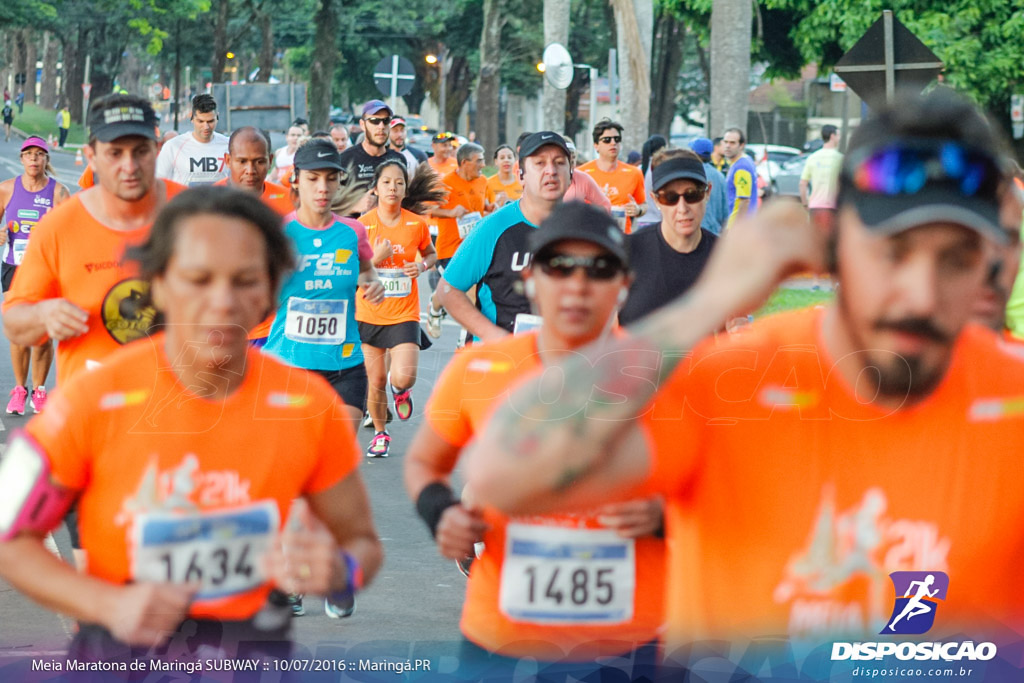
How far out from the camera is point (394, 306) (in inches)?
391

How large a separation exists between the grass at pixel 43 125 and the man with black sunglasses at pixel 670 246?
53272mm

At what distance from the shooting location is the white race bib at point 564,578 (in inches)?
133

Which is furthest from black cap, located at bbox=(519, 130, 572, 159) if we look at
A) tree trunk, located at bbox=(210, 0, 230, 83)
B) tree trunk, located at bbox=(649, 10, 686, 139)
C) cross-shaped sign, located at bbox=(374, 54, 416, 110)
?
tree trunk, located at bbox=(210, 0, 230, 83)

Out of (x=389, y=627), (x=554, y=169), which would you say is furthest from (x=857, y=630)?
(x=554, y=169)

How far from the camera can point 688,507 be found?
2.19 meters

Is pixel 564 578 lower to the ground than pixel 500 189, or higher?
lower

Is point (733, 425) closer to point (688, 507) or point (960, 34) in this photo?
point (688, 507)

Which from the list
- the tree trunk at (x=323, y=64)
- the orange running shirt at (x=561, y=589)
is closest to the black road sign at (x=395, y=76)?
the tree trunk at (x=323, y=64)

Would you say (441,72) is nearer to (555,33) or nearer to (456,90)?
(456,90)

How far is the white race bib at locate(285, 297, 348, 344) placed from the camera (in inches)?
289

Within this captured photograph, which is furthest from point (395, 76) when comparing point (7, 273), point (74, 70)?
point (74, 70)

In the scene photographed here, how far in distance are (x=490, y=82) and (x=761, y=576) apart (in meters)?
39.6

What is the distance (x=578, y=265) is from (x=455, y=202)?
1198cm

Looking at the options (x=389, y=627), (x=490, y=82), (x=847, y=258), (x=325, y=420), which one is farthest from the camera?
(x=490, y=82)
